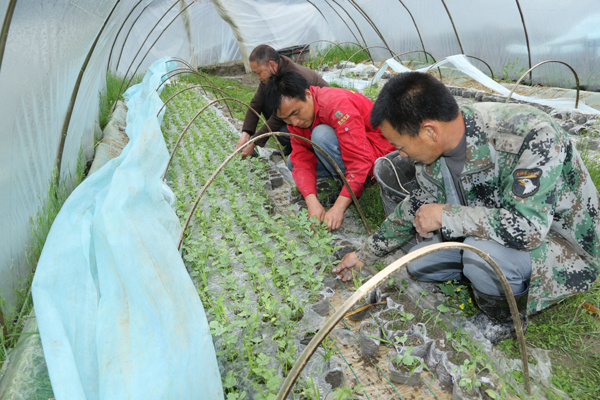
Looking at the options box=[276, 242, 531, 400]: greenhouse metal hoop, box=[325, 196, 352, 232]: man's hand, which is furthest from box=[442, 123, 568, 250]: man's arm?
box=[325, 196, 352, 232]: man's hand

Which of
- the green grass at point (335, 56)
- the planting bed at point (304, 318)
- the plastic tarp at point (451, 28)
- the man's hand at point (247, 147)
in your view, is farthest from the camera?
the green grass at point (335, 56)

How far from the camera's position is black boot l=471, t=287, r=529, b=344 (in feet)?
5.93

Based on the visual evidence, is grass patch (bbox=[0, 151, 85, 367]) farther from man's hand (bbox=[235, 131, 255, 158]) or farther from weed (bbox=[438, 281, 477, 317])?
weed (bbox=[438, 281, 477, 317])

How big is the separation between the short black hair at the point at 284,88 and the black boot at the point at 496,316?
1638 millimetres

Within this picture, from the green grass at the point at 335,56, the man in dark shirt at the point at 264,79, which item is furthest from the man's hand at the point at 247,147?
the green grass at the point at 335,56

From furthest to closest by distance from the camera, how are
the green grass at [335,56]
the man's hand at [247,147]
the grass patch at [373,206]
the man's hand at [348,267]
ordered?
the green grass at [335,56] → the man's hand at [247,147] → the grass patch at [373,206] → the man's hand at [348,267]

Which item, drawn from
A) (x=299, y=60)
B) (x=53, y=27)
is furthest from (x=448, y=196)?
(x=299, y=60)

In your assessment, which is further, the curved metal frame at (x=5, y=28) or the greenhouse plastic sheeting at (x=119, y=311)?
the curved metal frame at (x=5, y=28)

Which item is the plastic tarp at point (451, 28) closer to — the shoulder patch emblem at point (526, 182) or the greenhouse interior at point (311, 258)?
the greenhouse interior at point (311, 258)

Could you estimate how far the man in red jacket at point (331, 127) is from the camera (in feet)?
8.55

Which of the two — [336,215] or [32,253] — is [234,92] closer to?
[32,253]

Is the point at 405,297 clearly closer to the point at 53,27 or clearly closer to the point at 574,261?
the point at 574,261

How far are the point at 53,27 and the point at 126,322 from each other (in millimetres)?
2922

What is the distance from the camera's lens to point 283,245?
2578mm
